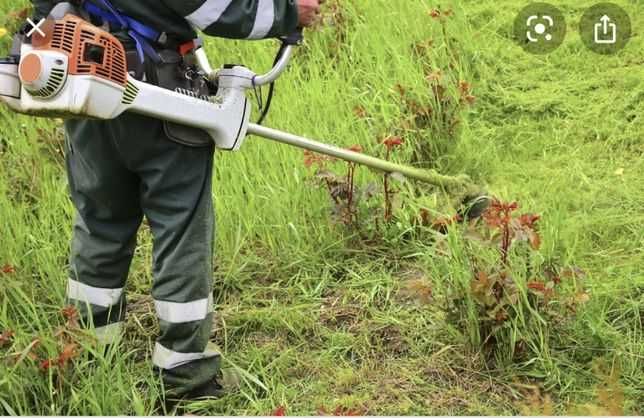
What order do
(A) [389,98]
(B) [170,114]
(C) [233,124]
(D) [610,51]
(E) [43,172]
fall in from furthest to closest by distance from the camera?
(D) [610,51] → (A) [389,98] → (E) [43,172] → (C) [233,124] → (B) [170,114]

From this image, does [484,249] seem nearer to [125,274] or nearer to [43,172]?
A: [125,274]

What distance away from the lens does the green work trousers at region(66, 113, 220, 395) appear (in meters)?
2.38

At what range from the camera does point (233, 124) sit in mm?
2475

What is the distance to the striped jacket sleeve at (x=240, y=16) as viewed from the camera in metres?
2.21

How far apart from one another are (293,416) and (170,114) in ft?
3.05

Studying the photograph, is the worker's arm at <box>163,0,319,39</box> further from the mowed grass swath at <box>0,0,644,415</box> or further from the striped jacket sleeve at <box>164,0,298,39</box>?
the mowed grass swath at <box>0,0,644,415</box>

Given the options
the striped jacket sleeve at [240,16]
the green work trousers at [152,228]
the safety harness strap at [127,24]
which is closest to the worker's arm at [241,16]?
the striped jacket sleeve at [240,16]

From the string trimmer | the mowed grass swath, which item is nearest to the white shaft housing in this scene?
the string trimmer

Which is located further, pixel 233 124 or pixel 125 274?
pixel 125 274

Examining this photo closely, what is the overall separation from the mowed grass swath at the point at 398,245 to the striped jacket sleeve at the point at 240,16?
0.82 meters

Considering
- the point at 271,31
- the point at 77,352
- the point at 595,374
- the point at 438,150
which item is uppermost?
the point at 271,31

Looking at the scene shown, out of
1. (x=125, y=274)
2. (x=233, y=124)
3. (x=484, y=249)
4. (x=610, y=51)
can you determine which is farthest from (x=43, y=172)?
(x=610, y=51)

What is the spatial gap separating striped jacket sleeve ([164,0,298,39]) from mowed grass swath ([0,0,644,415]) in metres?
0.82

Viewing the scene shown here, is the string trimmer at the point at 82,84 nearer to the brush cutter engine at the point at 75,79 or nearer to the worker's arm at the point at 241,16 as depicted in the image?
the brush cutter engine at the point at 75,79
